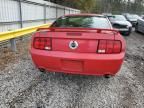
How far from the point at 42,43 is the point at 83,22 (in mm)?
1406

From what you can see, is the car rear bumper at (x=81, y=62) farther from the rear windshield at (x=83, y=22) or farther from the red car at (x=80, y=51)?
the rear windshield at (x=83, y=22)

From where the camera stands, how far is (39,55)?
3383 millimetres

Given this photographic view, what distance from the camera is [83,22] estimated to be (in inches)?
172

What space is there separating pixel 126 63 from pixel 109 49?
95.3 inches

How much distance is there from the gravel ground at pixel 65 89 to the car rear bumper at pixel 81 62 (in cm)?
44

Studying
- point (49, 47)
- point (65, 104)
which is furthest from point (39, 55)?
point (65, 104)

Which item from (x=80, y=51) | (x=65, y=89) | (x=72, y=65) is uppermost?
(x=80, y=51)

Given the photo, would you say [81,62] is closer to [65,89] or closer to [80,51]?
[80,51]

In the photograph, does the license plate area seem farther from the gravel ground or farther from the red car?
the gravel ground

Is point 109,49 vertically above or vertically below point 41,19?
below

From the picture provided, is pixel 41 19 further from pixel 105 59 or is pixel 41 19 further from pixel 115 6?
pixel 115 6

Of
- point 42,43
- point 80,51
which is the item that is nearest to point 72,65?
point 80,51

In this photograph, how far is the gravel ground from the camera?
302 cm

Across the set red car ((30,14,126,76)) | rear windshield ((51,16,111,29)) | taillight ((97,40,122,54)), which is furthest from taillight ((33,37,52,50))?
rear windshield ((51,16,111,29))
